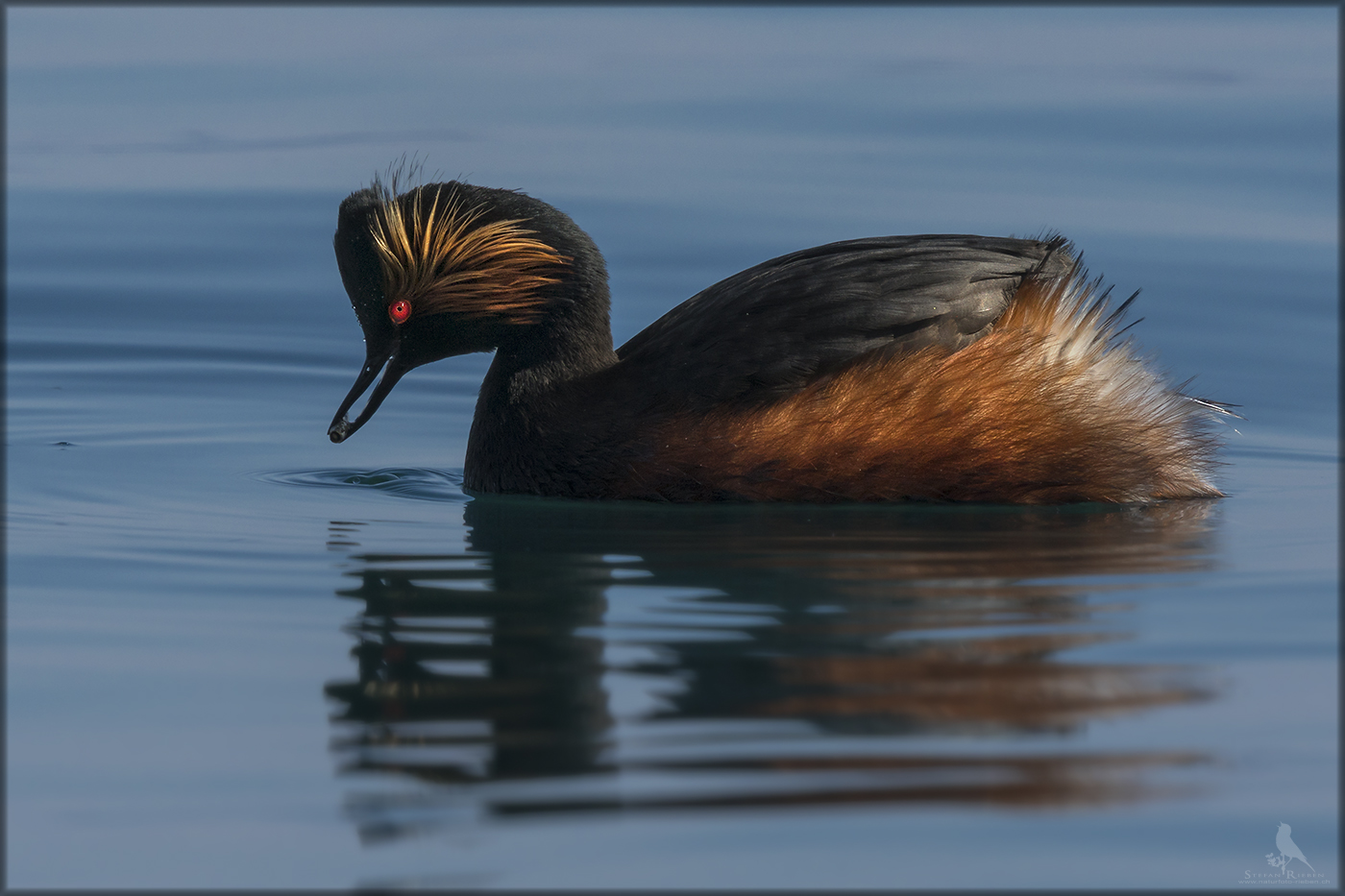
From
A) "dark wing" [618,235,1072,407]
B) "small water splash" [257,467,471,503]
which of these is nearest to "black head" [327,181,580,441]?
"small water splash" [257,467,471,503]

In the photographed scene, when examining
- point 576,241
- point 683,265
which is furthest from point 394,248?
point 683,265

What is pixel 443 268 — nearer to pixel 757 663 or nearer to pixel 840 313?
pixel 840 313

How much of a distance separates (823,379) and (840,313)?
0.29 meters

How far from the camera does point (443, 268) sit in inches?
345

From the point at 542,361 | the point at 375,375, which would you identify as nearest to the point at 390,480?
the point at 375,375

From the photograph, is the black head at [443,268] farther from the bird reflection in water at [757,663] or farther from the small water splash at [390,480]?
the bird reflection in water at [757,663]

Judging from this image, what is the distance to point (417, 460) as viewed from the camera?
30.8ft

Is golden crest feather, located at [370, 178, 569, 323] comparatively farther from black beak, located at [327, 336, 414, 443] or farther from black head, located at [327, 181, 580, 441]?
black beak, located at [327, 336, 414, 443]

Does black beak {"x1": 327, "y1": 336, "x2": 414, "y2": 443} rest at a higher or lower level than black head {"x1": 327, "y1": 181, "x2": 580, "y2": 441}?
lower

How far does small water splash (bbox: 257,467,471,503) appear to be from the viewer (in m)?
8.69

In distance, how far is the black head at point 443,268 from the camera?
8.66 metres

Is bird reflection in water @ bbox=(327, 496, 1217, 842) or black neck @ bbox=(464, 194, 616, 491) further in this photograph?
black neck @ bbox=(464, 194, 616, 491)

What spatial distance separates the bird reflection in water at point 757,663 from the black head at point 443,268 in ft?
4.20

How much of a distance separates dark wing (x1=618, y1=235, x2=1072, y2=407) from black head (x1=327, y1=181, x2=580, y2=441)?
0.83 m
